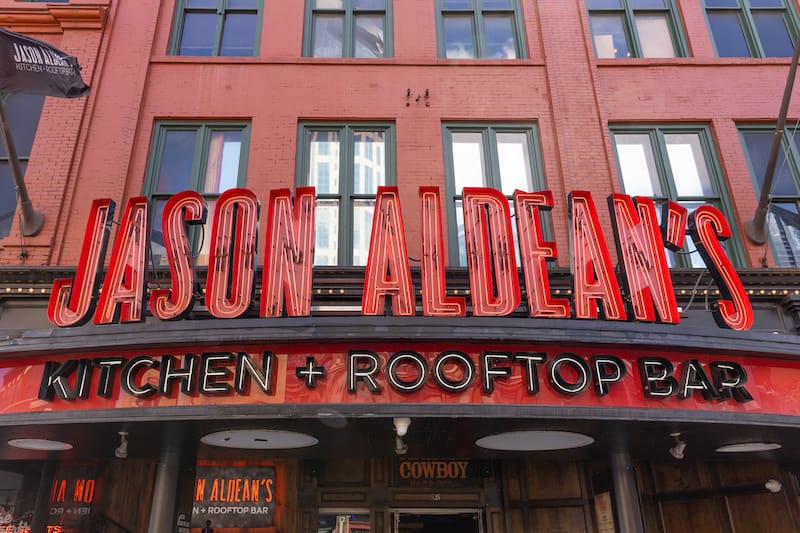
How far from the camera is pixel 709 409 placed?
724 cm

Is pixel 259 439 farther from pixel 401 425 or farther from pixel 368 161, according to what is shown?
pixel 368 161

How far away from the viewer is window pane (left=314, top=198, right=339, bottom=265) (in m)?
9.72

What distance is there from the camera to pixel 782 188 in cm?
1063

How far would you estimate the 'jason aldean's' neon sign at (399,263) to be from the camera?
7.22m

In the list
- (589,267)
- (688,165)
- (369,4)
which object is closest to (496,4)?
(369,4)

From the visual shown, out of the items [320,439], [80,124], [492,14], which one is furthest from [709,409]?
[80,124]

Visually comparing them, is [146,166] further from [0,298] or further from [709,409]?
[709,409]

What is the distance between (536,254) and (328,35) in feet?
23.2

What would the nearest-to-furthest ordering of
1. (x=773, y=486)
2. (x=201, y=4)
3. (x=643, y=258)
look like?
(x=643, y=258)
(x=773, y=486)
(x=201, y=4)

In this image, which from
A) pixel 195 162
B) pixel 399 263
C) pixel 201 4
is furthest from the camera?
pixel 201 4

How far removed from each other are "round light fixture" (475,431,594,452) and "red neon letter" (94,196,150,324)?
4852 millimetres

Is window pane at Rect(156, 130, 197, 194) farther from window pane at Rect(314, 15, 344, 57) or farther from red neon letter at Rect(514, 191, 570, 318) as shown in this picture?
red neon letter at Rect(514, 191, 570, 318)

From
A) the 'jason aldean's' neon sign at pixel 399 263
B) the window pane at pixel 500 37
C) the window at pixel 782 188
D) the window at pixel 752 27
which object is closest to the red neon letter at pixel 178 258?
the 'jason aldean's' neon sign at pixel 399 263

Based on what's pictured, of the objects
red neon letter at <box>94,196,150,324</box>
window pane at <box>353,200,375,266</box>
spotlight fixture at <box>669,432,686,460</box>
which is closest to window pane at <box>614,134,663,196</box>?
spotlight fixture at <box>669,432,686,460</box>
